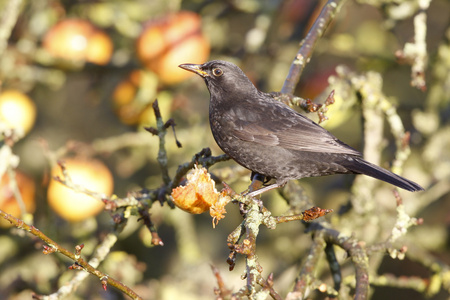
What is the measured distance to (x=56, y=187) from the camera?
14.4 feet

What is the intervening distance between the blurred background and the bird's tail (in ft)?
1.78

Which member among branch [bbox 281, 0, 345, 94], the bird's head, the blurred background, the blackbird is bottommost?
the blurred background

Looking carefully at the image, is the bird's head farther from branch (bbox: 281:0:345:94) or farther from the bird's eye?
branch (bbox: 281:0:345:94)

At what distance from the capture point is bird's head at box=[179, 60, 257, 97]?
12.1 feet

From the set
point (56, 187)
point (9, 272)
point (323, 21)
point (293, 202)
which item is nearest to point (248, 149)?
point (293, 202)

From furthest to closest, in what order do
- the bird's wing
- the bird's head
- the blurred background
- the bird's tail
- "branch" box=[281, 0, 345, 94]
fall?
the blurred background, the bird's head, the bird's wing, "branch" box=[281, 0, 345, 94], the bird's tail

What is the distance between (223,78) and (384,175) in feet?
4.08

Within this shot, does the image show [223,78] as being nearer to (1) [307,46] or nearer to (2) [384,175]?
(1) [307,46]

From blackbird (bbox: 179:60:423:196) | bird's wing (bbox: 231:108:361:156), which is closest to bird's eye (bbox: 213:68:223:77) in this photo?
blackbird (bbox: 179:60:423:196)

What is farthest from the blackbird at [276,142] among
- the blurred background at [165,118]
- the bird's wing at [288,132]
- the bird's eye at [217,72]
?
the blurred background at [165,118]

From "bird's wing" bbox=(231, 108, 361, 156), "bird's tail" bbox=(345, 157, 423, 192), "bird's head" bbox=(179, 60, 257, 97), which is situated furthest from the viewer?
"bird's head" bbox=(179, 60, 257, 97)

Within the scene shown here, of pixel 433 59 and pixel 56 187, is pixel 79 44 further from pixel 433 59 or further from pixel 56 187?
pixel 433 59

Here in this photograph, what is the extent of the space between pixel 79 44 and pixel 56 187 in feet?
4.30

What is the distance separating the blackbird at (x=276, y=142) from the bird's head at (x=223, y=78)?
73 millimetres
